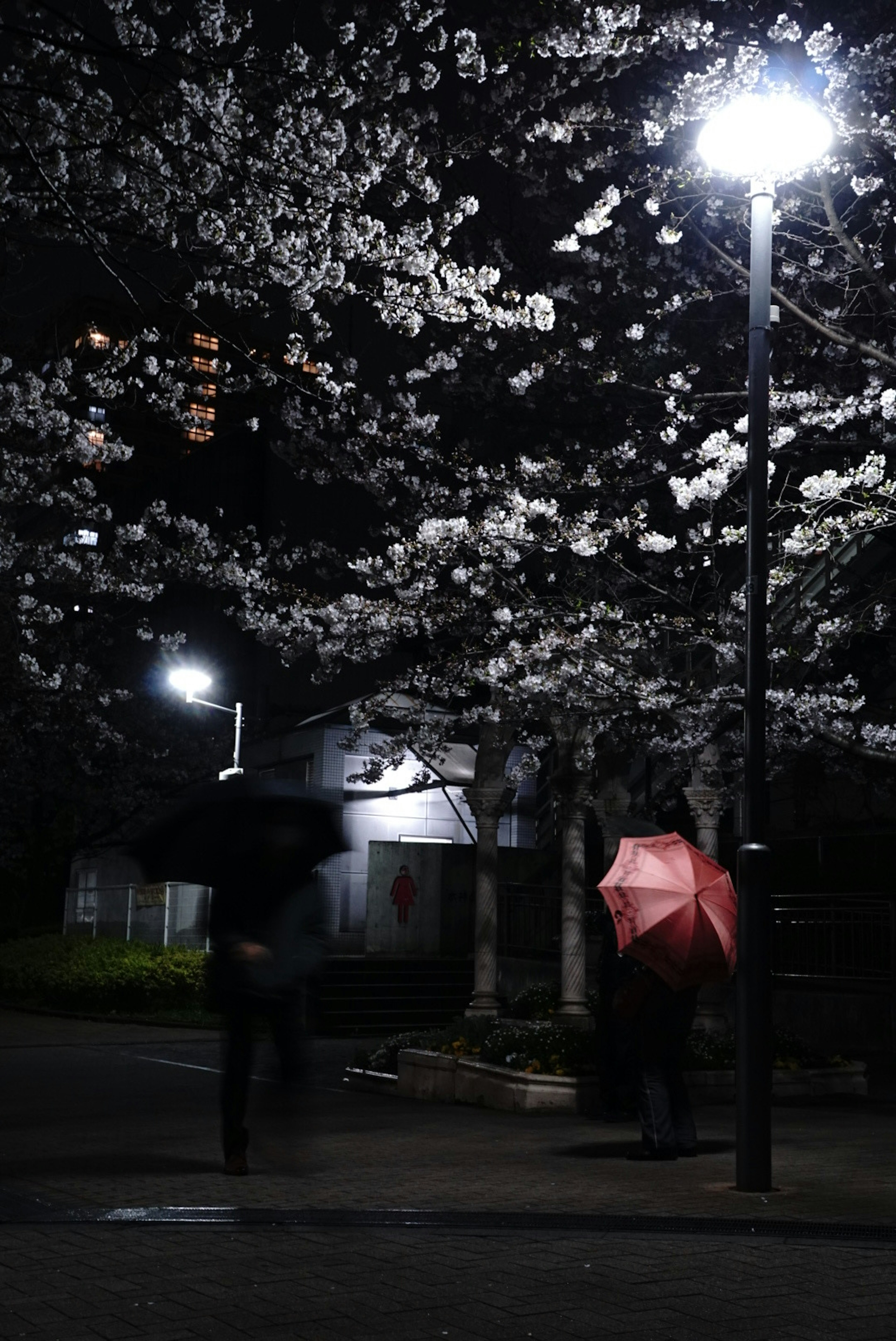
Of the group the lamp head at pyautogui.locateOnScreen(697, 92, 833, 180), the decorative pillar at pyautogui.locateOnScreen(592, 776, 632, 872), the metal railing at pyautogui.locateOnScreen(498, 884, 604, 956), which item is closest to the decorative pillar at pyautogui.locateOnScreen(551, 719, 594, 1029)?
the decorative pillar at pyautogui.locateOnScreen(592, 776, 632, 872)

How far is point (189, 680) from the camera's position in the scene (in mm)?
32719

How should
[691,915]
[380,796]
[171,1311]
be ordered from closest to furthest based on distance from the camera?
[171,1311] → [691,915] → [380,796]

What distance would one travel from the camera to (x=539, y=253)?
16906 millimetres

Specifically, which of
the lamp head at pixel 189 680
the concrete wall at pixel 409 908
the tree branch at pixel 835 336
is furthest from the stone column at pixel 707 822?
the lamp head at pixel 189 680

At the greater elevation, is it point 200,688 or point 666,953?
point 200,688

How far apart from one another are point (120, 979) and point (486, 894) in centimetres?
→ 1035

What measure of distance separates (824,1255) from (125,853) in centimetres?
381

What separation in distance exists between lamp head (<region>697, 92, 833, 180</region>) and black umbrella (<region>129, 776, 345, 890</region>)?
442 centimetres

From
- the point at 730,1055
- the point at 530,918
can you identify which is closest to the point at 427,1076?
the point at 730,1055

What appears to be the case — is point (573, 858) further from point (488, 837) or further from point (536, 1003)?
point (536, 1003)

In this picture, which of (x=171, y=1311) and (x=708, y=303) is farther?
(x=708, y=303)

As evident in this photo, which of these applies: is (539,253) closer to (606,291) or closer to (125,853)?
(606,291)

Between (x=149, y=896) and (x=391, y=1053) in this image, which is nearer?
(x=391, y=1053)

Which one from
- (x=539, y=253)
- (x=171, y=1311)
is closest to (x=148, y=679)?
(x=539, y=253)
